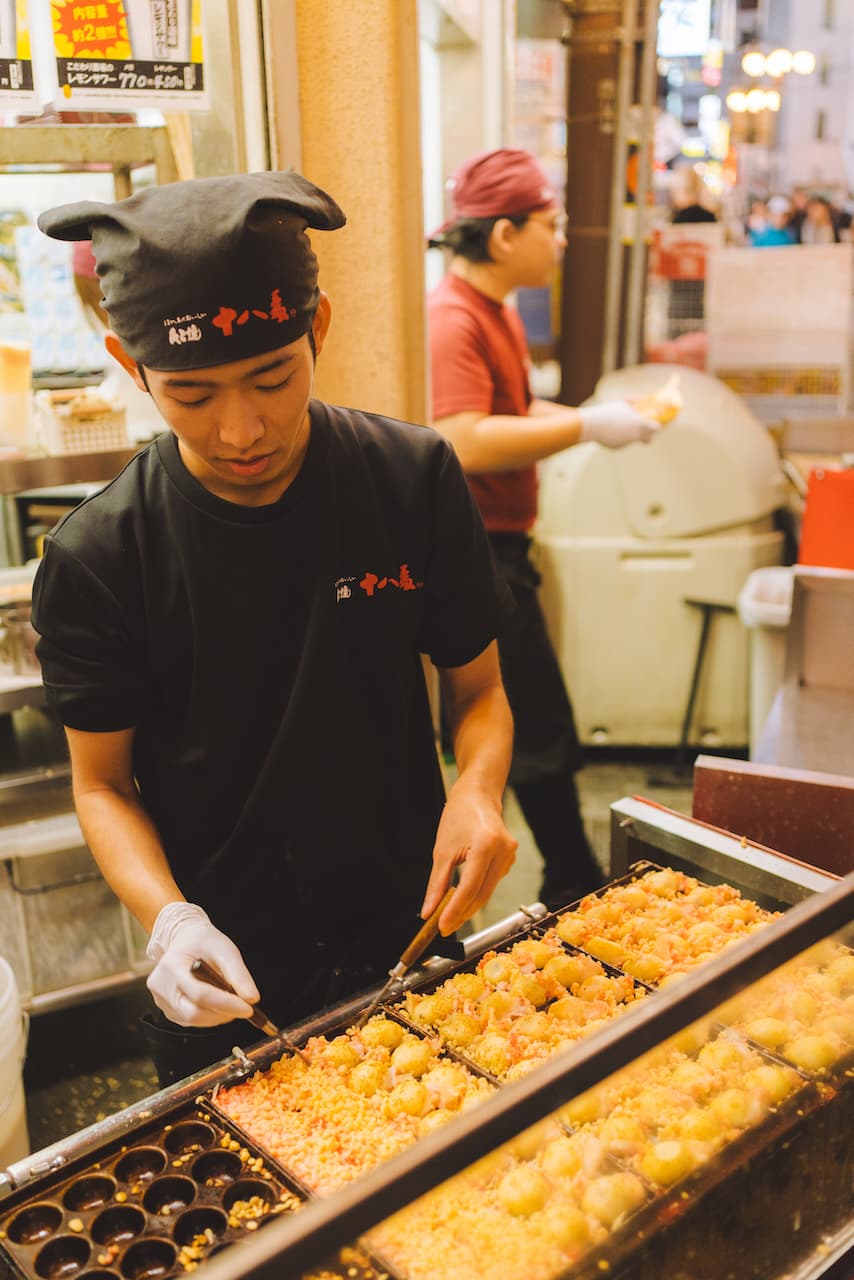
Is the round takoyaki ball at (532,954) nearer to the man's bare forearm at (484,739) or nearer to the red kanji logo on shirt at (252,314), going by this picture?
the man's bare forearm at (484,739)

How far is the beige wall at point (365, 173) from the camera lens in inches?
83.8

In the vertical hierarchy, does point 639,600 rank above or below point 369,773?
below

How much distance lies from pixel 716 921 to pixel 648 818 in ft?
0.74

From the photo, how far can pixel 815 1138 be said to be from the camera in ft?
4.22

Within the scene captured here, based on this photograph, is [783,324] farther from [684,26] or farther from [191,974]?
[684,26]

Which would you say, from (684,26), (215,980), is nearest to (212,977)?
(215,980)

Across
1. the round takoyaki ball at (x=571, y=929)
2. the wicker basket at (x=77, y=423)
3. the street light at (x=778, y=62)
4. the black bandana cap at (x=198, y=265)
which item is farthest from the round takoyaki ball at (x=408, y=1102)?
the street light at (x=778, y=62)

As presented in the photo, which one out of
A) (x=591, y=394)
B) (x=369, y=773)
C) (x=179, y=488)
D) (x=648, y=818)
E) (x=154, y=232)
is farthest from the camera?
(x=591, y=394)

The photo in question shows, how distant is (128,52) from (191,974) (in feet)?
5.44

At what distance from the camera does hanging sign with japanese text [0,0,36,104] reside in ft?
6.59

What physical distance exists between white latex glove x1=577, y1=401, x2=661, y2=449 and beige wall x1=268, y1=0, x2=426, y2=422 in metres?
1.23

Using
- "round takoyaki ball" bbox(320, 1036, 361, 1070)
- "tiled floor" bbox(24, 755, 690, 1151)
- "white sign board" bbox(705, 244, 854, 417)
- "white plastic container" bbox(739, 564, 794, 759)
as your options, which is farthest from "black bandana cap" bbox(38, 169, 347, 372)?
"white sign board" bbox(705, 244, 854, 417)

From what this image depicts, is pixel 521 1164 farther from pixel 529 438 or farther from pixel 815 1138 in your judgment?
pixel 529 438

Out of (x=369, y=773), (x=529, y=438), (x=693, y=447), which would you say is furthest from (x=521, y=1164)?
(x=693, y=447)
